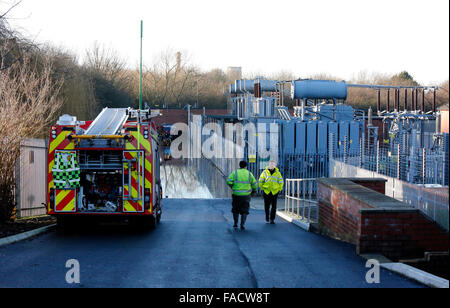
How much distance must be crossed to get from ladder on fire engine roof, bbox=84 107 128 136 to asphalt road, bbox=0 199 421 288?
221 centimetres

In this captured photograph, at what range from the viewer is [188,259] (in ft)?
30.4

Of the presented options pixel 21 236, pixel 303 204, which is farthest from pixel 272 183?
pixel 21 236

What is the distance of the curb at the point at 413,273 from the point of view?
6.97 m

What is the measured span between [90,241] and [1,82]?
202 inches

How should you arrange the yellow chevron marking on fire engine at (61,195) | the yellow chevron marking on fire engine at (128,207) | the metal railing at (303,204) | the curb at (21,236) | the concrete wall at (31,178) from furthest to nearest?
the concrete wall at (31,178) → the metal railing at (303,204) → the yellow chevron marking on fire engine at (128,207) → the yellow chevron marking on fire engine at (61,195) → the curb at (21,236)

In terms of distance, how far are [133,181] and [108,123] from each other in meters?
1.62

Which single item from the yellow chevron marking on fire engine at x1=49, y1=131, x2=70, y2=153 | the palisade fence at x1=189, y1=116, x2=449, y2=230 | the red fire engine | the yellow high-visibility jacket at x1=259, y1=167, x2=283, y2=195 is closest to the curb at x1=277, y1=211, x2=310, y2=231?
the palisade fence at x1=189, y1=116, x2=449, y2=230

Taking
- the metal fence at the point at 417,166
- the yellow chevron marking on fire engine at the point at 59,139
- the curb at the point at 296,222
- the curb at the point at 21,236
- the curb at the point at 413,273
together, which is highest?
the yellow chevron marking on fire engine at the point at 59,139

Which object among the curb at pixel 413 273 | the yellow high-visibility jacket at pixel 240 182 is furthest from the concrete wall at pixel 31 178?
the curb at pixel 413 273

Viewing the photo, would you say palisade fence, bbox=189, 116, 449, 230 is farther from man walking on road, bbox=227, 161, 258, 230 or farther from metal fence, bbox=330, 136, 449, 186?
man walking on road, bbox=227, 161, 258, 230

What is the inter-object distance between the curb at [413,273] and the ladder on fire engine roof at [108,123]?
6248mm

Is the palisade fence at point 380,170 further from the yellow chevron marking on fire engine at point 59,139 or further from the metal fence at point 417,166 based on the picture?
the yellow chevron marking on fire engine at point 59,139

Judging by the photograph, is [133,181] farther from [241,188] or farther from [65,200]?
[241,188]
